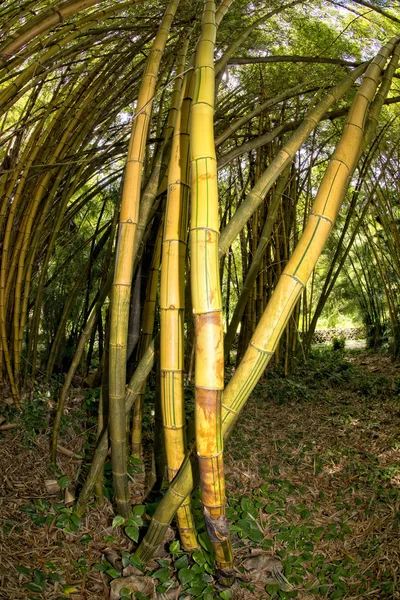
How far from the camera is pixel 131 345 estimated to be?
1.85 m

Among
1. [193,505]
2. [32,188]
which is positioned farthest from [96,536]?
[32,188]

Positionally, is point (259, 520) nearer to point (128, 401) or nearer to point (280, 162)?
point (128, 401)

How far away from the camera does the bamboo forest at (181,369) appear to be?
2.81ft

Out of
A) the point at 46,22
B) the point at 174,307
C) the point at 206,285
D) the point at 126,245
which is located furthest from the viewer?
the point at 46,22

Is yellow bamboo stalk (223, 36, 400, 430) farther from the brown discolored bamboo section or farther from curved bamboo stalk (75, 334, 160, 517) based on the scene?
curved bamboo stalk (75, 334, 160, 517)

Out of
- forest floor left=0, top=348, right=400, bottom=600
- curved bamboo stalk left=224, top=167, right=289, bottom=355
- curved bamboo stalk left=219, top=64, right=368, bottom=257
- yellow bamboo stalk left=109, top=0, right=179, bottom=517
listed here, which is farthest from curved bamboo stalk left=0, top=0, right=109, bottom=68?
forest floor left=0, top=348, right=400, bottom=600

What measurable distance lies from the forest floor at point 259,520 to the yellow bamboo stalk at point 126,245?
33cm

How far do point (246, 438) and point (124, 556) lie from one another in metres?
1.20

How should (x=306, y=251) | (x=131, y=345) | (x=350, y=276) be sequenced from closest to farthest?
(x=306, y=251)
(x=131, y=345)
(x=350, y=276)

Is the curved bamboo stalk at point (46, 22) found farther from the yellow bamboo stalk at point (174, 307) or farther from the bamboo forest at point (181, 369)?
the yellow bamboo stalk at point (174, 307)

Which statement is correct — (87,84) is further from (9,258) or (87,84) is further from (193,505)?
(193,505)

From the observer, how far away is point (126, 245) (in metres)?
1.03

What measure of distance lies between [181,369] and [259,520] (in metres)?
0.86

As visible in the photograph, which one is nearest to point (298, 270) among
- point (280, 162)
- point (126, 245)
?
point (280, 162)
